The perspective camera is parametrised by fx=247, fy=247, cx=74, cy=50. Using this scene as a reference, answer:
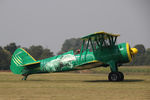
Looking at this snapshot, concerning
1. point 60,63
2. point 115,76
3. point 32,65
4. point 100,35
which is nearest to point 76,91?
point 115,76

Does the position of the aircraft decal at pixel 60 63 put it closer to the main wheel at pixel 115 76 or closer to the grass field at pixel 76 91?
the main wheel at pixel 115 76

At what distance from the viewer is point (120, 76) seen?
1867cm

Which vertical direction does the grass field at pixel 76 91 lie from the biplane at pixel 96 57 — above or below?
below

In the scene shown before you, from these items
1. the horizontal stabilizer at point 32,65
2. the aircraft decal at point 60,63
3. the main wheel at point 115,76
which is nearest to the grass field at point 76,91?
the main wheel at point 115,76

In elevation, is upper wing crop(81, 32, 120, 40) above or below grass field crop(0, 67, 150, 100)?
above

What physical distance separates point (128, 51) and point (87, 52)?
10.6ft

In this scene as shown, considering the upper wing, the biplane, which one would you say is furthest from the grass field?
the upper wing

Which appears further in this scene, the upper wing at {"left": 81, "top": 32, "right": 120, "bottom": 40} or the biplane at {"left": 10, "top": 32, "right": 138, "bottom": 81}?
the biplane at {"left": 10, "top": 32, "right": 138, "bottom": 81}

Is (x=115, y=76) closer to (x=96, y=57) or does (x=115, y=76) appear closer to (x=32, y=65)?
(x=96, y=57)

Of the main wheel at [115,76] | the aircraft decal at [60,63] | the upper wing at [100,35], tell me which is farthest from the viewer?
the aircraft decal at [60,63]

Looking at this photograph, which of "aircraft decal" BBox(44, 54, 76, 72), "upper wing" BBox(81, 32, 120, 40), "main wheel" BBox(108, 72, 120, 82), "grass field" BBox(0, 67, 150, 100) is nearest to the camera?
"grass field" BBox(0, 67, 150, 100)

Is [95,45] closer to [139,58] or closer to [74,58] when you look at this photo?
[74,58]

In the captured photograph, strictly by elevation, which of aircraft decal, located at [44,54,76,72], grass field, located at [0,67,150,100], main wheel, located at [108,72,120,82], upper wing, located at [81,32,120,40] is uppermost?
upper wing, located at [81,32,120,40]

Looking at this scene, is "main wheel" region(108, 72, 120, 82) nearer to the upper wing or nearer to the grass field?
the grass field
